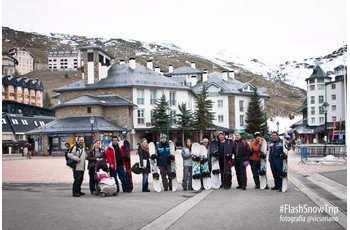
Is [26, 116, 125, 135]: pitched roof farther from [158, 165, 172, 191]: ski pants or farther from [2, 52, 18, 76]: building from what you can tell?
[2, 52, 18, 76]: building

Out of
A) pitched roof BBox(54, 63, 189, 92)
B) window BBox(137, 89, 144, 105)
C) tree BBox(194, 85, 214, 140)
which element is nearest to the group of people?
pitched roof BBox(54, 63, 189, 92)

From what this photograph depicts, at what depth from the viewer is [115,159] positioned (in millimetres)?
12805

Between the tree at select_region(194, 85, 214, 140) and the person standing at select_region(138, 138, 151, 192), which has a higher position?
the tree at select_region(194, 85, 214, 140)

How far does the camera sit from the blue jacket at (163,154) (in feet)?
43.2

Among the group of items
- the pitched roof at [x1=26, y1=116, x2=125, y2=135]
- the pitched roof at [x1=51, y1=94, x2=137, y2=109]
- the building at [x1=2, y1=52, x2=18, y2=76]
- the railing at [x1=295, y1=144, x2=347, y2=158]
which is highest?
the pitched roof at [x1=51, y1=94, x2=137, y2=109]

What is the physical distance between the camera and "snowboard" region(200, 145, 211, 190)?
13258 millimetres

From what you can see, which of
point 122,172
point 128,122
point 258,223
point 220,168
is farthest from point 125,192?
point 128,122

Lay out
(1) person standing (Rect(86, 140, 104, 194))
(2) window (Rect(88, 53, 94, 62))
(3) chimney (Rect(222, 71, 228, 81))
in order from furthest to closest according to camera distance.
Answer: (3) chimney (Rect(222, 71, 228, 81))
(2) window (Rect(88, 53, 94, 62))
(1) person standing (Rect(86, 140, 104, 194))

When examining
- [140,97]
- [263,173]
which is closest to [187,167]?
[263,173]

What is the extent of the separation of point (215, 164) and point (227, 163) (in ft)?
1.11

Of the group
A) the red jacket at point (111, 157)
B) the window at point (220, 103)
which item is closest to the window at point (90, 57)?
the window at point (220, 103)

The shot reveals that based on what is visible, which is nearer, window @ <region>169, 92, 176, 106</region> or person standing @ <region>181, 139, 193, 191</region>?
person standing @ <region>181, 139, 193, 191</region>

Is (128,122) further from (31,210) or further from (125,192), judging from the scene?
(31,210)

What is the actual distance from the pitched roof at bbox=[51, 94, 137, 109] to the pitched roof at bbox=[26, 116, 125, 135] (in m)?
1.67
